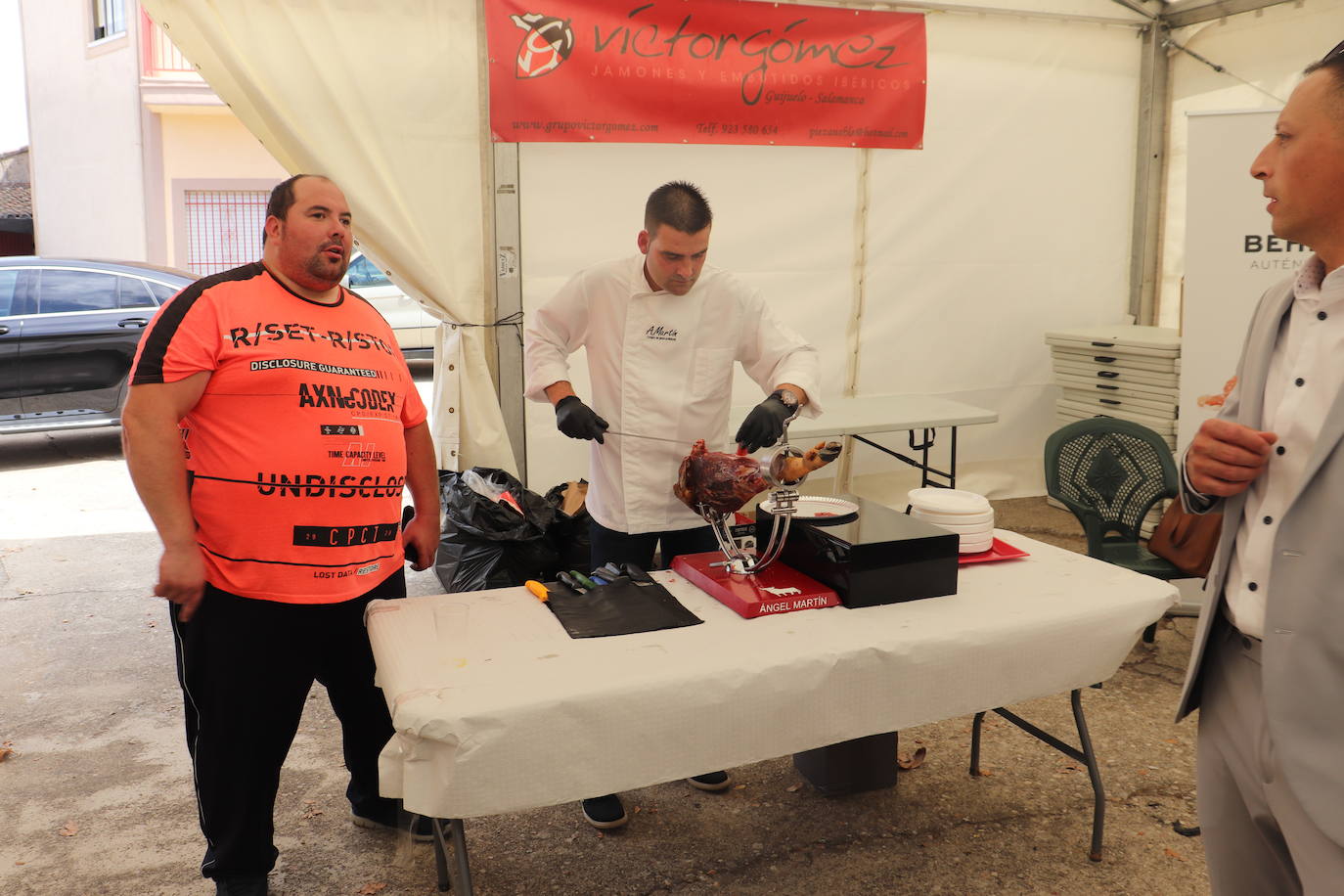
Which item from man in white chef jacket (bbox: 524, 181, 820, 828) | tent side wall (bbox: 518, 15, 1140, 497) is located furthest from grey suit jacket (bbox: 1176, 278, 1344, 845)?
tent side wall (bbox: 518, 15, 1140, 497)

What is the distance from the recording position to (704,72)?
15.9 feet

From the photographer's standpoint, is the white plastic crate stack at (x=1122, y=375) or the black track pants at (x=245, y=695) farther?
the white plastic crate stack at (x=1122, y=375)

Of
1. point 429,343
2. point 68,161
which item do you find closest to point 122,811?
point 429,343

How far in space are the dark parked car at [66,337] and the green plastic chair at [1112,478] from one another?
5.88 m

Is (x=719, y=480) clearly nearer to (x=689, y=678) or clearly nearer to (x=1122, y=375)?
(x=689, y=678)

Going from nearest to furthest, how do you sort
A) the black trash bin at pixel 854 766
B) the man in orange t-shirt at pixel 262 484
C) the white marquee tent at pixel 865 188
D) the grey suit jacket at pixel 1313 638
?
the grey suit jacket at pixel 1313 638
the man in orange t-shirt at pixel 262 484
the black trash bin at pixel 854 766
the white marquee tent at pixel 865 188

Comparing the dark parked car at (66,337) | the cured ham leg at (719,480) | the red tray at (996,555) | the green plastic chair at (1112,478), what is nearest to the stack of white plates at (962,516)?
the red tray at (996,555)

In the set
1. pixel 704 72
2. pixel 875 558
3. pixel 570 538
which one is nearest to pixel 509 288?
pixel 570 538

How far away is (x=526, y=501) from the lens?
14.1ft

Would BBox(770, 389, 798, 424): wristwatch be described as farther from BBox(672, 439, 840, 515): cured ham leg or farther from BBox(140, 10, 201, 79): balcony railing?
BBox(140, 10, 201, 79): balcony railing

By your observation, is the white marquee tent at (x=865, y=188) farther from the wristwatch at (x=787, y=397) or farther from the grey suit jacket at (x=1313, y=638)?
the grey suit jacket at (x=1313, y=638)

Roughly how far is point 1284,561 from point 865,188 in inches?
171

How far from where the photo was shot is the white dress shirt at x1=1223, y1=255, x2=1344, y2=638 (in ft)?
4.31

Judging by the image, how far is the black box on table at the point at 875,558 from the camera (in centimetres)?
207
